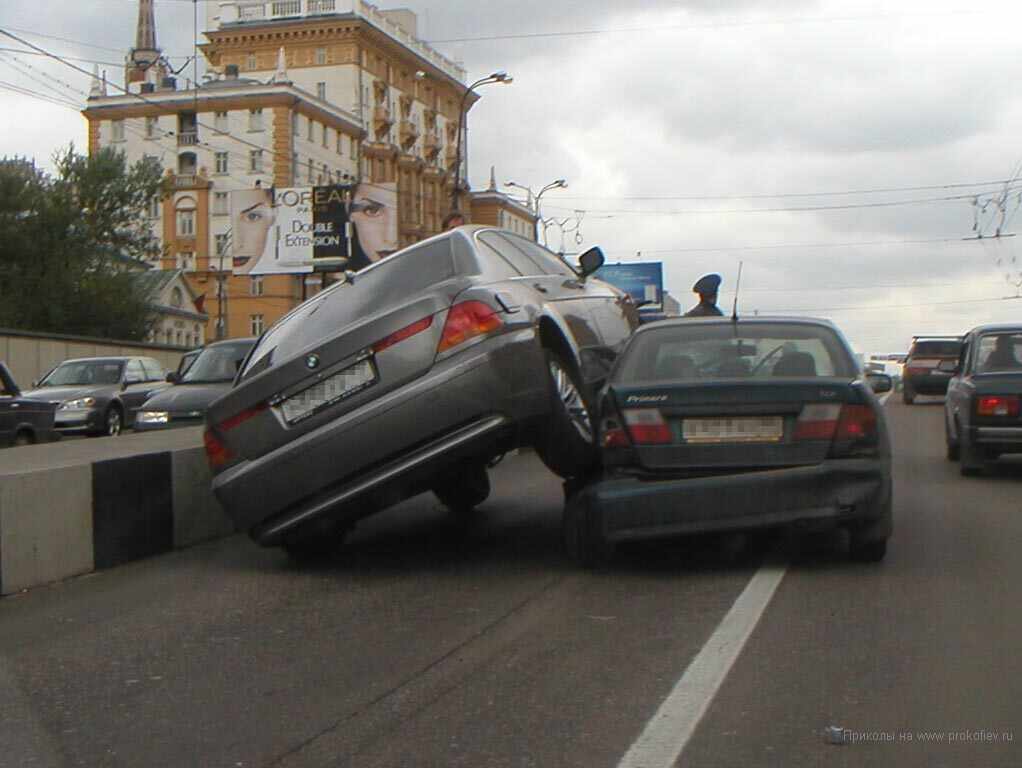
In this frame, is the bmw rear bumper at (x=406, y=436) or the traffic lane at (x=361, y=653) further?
the bmw rear bumper at (x=406, y=436)

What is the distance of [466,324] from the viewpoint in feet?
26.7

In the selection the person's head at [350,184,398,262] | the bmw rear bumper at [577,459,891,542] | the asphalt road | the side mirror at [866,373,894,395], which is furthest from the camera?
the person's head at [350,184,398,262]

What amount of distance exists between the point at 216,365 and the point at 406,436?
1267cm

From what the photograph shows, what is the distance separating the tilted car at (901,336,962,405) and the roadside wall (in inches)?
960

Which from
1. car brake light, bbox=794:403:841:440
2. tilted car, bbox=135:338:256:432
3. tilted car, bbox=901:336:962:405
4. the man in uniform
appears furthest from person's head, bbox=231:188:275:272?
car brake light, bbox=794:403:841:440

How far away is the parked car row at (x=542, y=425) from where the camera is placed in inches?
312

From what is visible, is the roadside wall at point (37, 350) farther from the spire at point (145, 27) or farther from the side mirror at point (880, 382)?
the spire at point (145, 27)

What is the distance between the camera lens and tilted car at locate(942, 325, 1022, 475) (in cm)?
1375

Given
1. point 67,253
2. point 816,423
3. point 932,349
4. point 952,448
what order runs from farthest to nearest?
point 67,253 < point 932,349 < point 952,448 < point 816,423

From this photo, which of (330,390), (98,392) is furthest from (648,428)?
(98,392)

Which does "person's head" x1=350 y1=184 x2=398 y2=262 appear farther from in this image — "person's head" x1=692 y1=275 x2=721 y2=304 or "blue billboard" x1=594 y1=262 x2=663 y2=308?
"blue billboard" x1=594 y1=262 x2=663 y2=308

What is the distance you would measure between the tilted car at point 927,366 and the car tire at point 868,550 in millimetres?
26549

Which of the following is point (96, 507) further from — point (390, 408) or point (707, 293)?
point (707, 293)

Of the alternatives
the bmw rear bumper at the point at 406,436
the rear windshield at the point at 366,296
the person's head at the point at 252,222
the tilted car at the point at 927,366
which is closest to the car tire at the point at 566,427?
the bmw rear bumper at the point at 406,436
